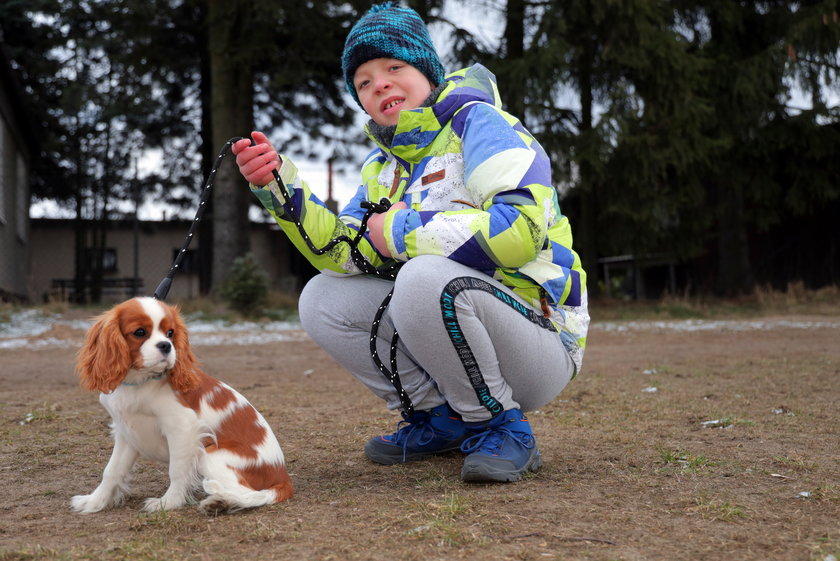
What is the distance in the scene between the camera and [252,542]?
2045 mm

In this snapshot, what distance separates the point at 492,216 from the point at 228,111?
37.7ft

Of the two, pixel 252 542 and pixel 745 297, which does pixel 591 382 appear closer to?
pixel 252 542

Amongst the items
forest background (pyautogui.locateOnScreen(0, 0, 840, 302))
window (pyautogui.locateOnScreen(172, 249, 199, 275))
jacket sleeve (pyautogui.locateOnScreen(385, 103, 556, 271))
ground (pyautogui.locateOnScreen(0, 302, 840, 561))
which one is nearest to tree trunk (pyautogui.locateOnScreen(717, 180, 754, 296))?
Answer: forest background (pyautogui.locateOnScreen(0, 0, 840, 302))

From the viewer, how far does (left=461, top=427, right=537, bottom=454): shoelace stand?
273 cm

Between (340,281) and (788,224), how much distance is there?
658 inches

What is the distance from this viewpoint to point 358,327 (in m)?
3.08

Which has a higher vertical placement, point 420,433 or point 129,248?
point 129,248

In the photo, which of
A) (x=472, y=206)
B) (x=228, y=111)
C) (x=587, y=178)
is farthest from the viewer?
(x=228, y=111)

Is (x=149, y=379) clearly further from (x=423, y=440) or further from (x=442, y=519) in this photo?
(x=423, y=440)

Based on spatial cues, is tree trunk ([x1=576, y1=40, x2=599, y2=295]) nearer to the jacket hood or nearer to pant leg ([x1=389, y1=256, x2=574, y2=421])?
the jacket hood

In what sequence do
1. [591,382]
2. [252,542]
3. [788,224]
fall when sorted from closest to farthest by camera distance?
[252,542] < [591,382] < [788,224]

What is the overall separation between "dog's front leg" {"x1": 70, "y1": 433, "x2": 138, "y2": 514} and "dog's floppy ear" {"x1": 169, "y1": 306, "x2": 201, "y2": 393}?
0.90ft

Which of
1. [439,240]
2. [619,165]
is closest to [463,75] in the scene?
[439,240]

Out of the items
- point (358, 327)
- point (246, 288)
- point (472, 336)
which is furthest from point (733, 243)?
point (472, 336)
